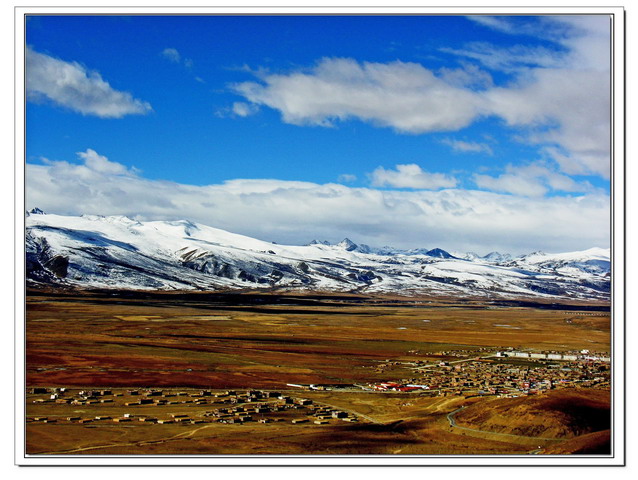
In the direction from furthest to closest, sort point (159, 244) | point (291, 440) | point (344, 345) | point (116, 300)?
point (159, 244) < point (116, 300) < point (344, 345) < point (291, 440)

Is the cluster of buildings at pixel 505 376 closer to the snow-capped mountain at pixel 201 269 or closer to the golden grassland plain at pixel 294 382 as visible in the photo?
the golden grassland plain at pixel 294 382

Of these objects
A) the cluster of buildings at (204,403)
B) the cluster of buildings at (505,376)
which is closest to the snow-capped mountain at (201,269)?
the cluster of buildings at (505,376)

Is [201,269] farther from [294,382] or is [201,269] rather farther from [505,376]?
[294,382]

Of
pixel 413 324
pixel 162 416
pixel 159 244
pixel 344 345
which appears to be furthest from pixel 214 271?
pixel 162 416
